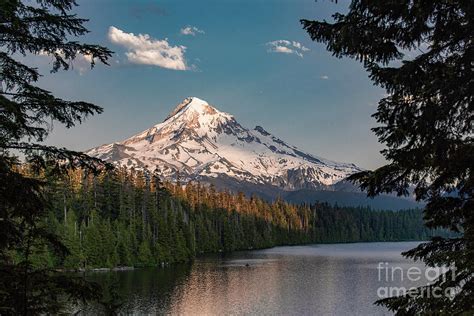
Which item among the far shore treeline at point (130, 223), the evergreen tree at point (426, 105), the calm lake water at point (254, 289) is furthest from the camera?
the far shore treeline at point (130, 223)

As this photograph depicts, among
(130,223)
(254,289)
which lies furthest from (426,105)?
(130,223)

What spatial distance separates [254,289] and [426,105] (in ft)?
194

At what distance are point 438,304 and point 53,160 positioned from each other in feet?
27.5

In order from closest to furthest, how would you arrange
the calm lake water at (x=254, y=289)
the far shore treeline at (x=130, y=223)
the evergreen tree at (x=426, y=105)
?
1. the evergreen tree at (x=426, y=105)
2. the calm lake water at (x=254, y=289)
3. the far shore treeline at (x=130, y=223)

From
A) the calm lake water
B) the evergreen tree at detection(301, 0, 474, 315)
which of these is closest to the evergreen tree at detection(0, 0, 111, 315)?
the evergreen tree at detection(301, 0, 474, 315)

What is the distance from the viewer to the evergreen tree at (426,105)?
7867 mm

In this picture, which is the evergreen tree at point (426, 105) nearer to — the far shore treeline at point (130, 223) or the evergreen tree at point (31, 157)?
the evergreen tree at point (31, 157)

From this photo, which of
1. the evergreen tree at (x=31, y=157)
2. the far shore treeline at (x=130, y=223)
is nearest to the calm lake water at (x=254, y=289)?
the far shore treeline at (x=130, y=223)

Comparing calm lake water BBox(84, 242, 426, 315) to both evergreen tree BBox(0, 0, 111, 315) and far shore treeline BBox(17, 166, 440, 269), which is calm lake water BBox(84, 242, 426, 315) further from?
evergreen tree BBox(0, 0, 111, 315)

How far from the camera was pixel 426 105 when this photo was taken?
817 cm

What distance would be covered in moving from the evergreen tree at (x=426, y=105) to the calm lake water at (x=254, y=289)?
38.3 meters

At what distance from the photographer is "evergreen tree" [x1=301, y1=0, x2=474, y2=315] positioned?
25.8 feet

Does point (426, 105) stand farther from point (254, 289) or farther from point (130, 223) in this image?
point (130, 223)

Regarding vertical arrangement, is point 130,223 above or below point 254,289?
above
